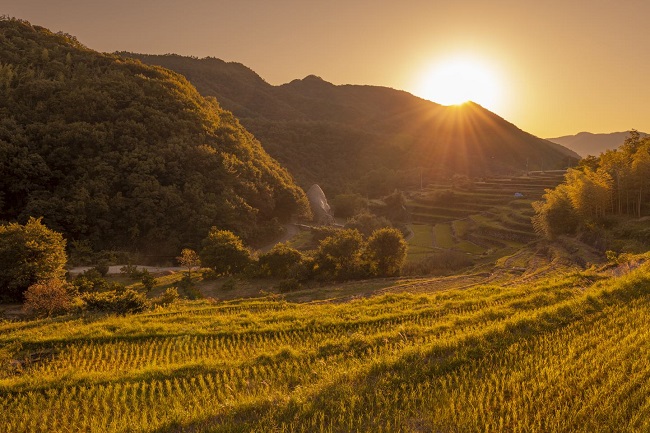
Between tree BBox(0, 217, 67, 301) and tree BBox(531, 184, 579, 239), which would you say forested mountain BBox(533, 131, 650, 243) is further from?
tree BBox(0, 217, 67, 301)

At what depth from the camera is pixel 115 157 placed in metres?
52.1

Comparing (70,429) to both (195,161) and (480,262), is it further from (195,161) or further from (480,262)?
(195,161)

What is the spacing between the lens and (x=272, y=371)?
1160 centimetres

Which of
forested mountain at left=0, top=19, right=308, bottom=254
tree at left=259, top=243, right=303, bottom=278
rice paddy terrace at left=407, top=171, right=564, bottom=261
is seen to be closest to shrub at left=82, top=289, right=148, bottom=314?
tree at left=259, top=243, right=303, bottom=278

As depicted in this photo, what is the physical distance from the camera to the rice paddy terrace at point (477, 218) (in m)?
55.1

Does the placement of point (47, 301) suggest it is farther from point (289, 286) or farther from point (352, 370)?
point (352, 370)

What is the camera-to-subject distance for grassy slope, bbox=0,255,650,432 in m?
8.05

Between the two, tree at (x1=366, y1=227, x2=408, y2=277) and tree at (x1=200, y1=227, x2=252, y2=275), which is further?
tree at (x1=366, y1=227, x2=408, y2=277)

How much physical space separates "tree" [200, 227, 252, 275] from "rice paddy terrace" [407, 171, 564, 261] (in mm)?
24554

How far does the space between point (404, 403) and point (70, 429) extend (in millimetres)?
8466

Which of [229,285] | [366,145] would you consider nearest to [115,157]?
[229,285]

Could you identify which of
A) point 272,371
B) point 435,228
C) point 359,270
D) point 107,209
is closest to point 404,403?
point 272,371

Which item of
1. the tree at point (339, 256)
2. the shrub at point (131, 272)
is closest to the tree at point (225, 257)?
the shrub at point (131, 272)

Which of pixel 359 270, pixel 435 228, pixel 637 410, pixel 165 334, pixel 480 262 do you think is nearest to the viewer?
pixel 637 410
